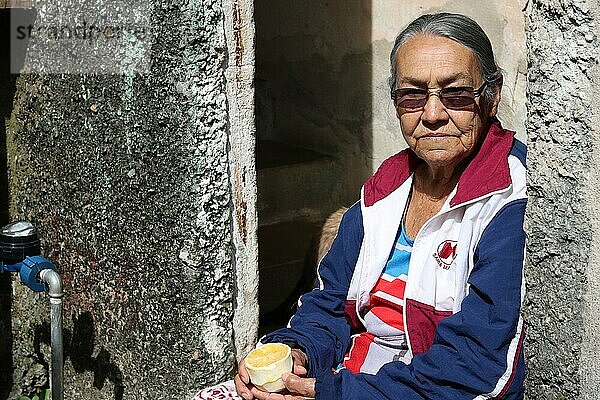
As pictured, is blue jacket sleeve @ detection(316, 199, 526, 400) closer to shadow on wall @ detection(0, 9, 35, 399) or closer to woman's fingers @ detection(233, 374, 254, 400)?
woman's fingers @ detection(233, 374, 254, 400)

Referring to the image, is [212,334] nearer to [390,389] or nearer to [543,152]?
[390,389]

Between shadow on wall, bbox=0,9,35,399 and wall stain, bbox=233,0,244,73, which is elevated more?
wall stain, bbox=233,0,244,73

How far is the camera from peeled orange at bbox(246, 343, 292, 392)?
2.81 metres

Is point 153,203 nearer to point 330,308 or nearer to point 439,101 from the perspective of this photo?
point 330,308

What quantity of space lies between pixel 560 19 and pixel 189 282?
1.66 m

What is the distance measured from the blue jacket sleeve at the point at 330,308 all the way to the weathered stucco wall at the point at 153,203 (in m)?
0.27

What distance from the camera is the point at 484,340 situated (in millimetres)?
2482

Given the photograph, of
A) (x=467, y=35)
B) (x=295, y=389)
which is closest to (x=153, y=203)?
(x=295, y=389)

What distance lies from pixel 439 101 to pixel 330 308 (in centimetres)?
80

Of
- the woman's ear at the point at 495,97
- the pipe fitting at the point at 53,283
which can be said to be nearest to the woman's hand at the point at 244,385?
the pipe fitting at the point at 53,283

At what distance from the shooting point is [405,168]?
121 inches

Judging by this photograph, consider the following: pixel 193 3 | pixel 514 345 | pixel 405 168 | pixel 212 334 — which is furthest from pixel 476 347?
pixel 193 3

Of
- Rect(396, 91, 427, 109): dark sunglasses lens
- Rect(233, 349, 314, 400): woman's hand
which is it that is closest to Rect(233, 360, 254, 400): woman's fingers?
Rect(233, 349, 314, 400): woman's hand

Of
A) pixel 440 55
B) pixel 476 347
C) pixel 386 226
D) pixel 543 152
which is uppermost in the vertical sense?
pixel 440 55
